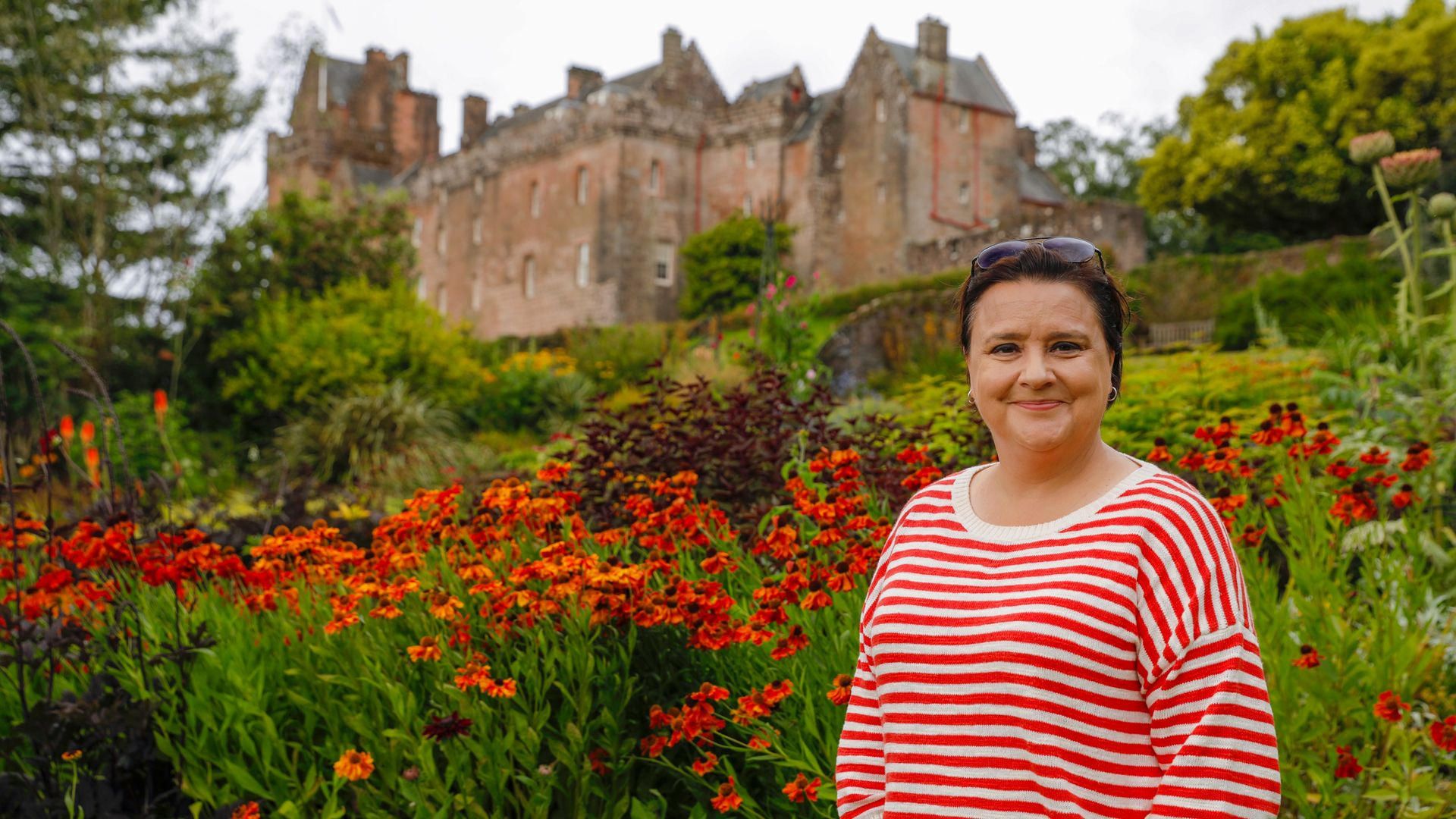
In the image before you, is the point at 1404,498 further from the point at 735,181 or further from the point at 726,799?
the point at 735,181

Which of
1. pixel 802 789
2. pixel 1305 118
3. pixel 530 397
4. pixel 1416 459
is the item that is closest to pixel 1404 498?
pixel 1416 459

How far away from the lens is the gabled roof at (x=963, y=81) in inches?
1447

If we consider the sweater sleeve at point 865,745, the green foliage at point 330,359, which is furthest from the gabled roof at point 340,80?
the sweater sleeve at point 865,745

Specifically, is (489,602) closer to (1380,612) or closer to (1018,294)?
(1018,294)

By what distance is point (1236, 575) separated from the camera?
65.1 inches

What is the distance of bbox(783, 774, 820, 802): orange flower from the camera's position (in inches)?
109

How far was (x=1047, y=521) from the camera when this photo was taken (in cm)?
180

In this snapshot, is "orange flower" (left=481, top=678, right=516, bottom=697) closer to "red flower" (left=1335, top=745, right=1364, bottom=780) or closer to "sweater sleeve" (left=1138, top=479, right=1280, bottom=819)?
"sweater sleeve" (left=1138, top=479, right=1280, bottom=819)

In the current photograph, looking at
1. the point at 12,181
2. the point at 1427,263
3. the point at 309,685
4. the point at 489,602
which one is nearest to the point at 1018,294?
the point at 489,602

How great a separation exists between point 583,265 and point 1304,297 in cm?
2809

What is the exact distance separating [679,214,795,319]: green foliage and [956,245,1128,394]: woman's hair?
106ft

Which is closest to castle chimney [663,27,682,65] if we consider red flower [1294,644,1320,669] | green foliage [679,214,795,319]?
green foliage [679,214,795,319]

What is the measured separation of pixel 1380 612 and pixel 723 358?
10171mm

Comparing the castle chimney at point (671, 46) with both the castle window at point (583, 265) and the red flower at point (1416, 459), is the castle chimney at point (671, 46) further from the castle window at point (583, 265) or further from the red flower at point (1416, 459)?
the red flower at point (1416, 459)
